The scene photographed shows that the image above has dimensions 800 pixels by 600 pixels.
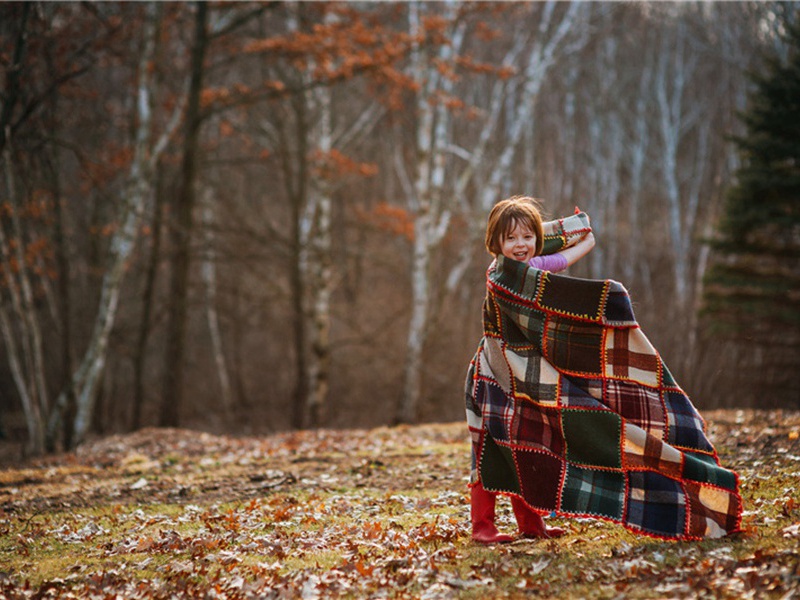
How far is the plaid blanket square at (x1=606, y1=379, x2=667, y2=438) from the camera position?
170 inches

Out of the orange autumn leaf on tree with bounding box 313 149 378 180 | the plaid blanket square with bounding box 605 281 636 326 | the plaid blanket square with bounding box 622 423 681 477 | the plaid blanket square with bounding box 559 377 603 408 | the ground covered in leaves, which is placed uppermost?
the orange autumn leaf on tree with bounding box 313 149 378 180

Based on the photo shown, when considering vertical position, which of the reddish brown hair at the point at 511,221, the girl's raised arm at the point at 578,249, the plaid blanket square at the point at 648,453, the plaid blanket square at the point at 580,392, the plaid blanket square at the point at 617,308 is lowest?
the plaid blanket square at the point at 648,453

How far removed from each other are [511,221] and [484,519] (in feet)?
6.01

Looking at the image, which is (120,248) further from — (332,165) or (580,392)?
(580,392)

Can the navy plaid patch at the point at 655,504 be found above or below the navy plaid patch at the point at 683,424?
below

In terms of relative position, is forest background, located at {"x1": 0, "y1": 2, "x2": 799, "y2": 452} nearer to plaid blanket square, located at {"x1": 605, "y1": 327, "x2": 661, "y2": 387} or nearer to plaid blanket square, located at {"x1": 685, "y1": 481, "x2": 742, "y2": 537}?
plaid blanket square, located at {"x1": 605, "y1": 327, "x2": 661, "y2": 387}

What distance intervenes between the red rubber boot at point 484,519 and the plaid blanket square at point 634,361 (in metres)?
1.07

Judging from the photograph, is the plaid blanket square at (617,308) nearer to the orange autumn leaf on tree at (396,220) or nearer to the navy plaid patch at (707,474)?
the navy plaid patch at (707,474)

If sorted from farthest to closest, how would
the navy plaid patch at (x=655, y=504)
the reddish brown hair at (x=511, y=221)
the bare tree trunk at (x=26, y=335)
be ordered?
the bare tree trunk at (x=26, y=335)
the reddish brown hair at (x=511, y=221)
the navy plaid patch at (x=655, y=504)

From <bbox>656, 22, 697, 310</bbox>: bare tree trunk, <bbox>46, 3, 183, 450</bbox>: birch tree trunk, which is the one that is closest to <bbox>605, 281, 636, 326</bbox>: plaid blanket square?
<bbox>46, 3, 183, 450</bbox>: birch tree trunk

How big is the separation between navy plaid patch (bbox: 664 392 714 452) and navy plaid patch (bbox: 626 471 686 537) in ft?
0.81

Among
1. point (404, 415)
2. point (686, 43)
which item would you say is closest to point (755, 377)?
point (404, 415)

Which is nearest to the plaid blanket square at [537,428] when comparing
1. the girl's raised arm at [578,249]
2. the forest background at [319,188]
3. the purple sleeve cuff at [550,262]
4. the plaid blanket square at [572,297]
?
the plaid blanket square at [572,297]

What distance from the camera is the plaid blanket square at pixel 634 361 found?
4.37 m
